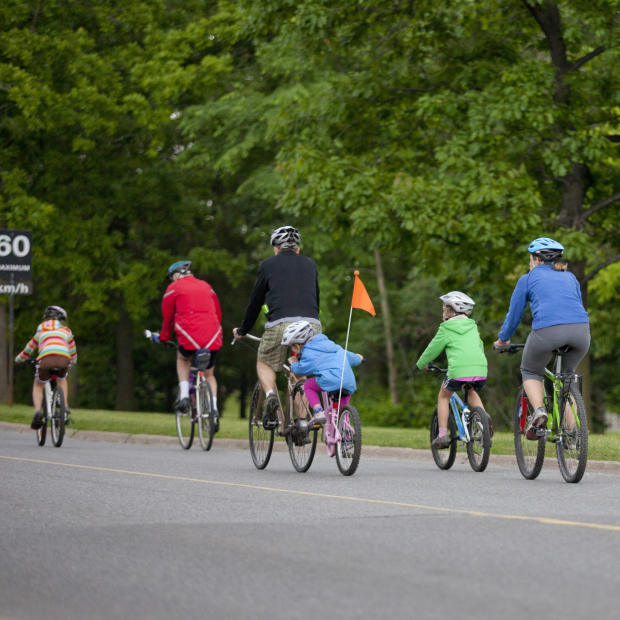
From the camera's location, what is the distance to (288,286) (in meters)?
12.4

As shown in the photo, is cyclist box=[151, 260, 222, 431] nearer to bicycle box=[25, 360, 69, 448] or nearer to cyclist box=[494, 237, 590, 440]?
bicycle box=[25, 360, 69, 448]

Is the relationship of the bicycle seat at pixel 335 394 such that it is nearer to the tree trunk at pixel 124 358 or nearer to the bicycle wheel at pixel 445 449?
the bicycle wheel at pixel 445 449

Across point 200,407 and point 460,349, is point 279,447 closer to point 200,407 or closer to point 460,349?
point 200,407

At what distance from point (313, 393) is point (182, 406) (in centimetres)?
416

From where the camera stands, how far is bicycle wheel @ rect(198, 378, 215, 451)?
1505cm

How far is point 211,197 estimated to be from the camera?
4044cm

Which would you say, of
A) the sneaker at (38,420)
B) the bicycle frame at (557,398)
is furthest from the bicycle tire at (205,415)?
the bicycle frame at (557,398)

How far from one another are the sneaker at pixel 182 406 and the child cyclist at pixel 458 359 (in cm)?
384

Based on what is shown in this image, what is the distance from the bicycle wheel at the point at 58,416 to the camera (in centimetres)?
1608

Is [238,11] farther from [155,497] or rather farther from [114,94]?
[155,497]

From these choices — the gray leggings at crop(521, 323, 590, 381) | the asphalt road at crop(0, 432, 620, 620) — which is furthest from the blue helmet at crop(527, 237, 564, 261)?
the asphalt road at crop(0, 432, 620, 620)

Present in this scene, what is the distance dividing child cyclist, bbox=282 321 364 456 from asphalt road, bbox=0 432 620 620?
1.96 feet

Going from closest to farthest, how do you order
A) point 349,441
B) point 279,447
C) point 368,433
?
point 349,441, point 279,447, point 368,433

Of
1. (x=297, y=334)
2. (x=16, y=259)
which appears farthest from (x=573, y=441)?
(x=16, y=259)
